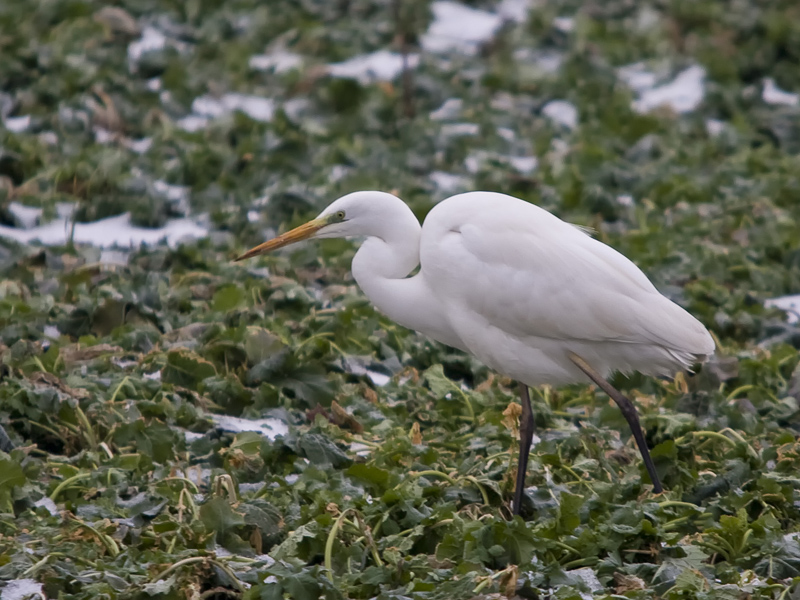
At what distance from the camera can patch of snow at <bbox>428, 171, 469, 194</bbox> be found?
796cm

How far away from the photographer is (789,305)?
6523mm

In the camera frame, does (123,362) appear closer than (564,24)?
Yes

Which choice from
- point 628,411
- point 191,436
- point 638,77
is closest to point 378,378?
point 191,436

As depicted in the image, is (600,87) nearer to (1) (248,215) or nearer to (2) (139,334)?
(1) (248,215)

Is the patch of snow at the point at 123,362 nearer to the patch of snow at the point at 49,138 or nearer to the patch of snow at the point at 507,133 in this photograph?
the patch of snow at the point at 49,138

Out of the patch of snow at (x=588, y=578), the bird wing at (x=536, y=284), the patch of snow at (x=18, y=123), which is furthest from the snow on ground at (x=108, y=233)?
the patch of snow at (x=588, y=578)

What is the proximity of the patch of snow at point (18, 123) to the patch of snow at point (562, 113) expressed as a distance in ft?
13.1

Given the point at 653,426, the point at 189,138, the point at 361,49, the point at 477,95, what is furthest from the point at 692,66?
the point at 653,426

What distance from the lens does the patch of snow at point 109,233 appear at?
6812 millimetres

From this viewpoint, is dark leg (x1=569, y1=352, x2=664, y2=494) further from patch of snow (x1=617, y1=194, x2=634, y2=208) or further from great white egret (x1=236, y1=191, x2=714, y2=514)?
patch of snow (x1=617, y1=194, x2=634, y2=208)

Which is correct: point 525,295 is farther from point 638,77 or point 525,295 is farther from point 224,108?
point 638,77

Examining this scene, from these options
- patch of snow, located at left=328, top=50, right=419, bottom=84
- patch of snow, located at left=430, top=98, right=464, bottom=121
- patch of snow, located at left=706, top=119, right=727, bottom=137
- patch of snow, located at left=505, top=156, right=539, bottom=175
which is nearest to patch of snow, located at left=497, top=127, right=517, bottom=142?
patch of snow, located at left=505, top=156, right=539, bottom=175

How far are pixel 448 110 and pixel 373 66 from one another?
99cm

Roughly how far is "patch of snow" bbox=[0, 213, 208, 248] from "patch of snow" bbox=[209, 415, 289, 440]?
208cm
